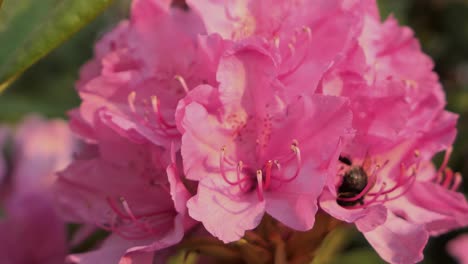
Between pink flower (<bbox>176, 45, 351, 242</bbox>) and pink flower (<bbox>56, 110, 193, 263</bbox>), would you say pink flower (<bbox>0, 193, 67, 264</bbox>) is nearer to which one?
pink flower (<bbox>56, 110, 193, 263</bbox>)

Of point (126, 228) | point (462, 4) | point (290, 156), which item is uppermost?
point (290, 156)

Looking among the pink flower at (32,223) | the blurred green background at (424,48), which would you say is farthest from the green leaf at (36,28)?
the blurred green background at (424,48)

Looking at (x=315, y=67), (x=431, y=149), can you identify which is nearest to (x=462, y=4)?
(x=431, y=149)

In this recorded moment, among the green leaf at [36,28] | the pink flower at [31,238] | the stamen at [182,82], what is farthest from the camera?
the pink flower at [31,238]

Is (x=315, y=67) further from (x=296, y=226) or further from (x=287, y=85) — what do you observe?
(x=296, y=226)

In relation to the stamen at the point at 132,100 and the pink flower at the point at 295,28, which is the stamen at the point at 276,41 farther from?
the stamen at the point at 132,100
